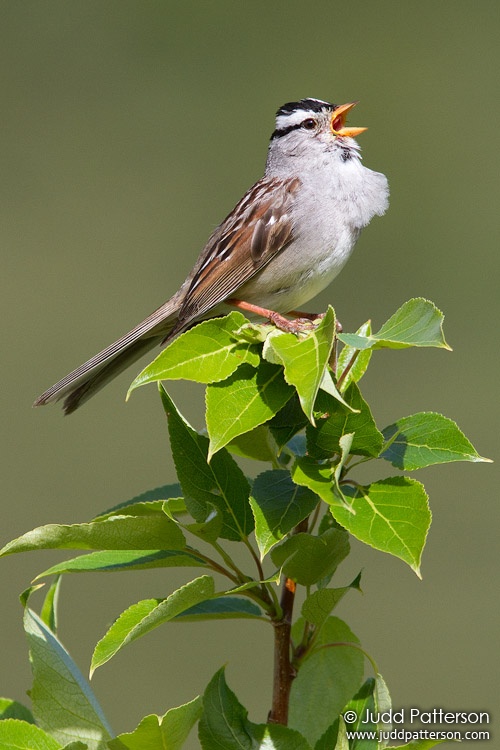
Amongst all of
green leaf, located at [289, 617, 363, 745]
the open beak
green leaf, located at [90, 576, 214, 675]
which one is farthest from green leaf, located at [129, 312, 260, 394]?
the open beak

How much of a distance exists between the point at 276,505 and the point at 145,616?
0.60 ft

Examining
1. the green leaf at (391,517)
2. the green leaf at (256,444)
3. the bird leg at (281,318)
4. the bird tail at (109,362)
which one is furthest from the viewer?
the bird tail at (109,362)

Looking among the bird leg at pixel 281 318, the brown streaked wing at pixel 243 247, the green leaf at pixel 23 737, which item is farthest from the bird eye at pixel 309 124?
the green leaf at pixel 23 737

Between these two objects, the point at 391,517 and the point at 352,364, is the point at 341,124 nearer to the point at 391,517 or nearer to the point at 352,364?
the point at 352,364

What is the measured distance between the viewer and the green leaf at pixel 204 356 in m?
1.13

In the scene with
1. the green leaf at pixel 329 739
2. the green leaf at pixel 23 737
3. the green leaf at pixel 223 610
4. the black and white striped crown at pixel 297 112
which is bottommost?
the green leaf at pixel 329 739

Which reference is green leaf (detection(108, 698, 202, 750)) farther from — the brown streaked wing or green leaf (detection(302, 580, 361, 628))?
the brown streaked wing

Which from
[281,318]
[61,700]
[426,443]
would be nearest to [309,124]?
[281,318]

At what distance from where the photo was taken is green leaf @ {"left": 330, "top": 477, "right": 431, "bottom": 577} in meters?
1.03

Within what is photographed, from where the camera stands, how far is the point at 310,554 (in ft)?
3.67

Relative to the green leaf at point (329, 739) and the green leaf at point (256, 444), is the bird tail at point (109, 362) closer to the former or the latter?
the green leaf at point (256, 444)

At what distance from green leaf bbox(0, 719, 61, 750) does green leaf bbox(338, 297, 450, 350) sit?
1.73 feet

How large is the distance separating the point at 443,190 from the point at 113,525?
240 inches

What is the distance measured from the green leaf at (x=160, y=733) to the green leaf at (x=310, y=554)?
172mm
